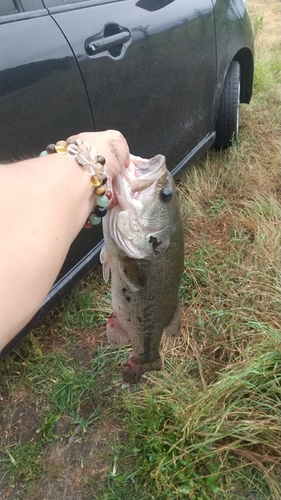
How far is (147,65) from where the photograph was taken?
97.4 inches

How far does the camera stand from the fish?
1519 mm

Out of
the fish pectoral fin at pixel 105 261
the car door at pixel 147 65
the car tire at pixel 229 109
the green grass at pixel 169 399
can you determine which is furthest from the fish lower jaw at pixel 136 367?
the car tire at pixel 229 109

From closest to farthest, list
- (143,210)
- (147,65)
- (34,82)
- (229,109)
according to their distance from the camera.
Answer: (143,210), (34,82), (147,65), (229,109)

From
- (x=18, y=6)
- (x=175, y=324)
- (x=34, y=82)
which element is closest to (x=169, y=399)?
(x=175, y=324)

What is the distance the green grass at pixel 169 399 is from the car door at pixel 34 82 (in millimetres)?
1089

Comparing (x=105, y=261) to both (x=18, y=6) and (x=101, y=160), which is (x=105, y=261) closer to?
(x=101, y=160)

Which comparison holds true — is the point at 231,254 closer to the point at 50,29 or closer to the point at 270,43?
the point at 50,29

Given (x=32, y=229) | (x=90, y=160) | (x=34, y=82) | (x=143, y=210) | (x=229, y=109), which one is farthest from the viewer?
(x=229, y=109)

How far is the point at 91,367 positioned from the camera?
7.90ft

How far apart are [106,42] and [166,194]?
1007 millimetres

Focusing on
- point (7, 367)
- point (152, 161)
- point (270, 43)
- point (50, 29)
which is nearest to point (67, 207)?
point (152, 161)

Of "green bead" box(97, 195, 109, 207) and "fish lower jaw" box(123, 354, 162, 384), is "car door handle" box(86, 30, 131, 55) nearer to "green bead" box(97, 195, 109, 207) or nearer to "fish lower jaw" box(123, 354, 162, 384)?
"green bead" box(97, 195, 109, 207)

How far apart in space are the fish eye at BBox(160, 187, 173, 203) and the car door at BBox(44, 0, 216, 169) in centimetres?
79

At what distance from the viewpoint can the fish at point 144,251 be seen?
152cm
